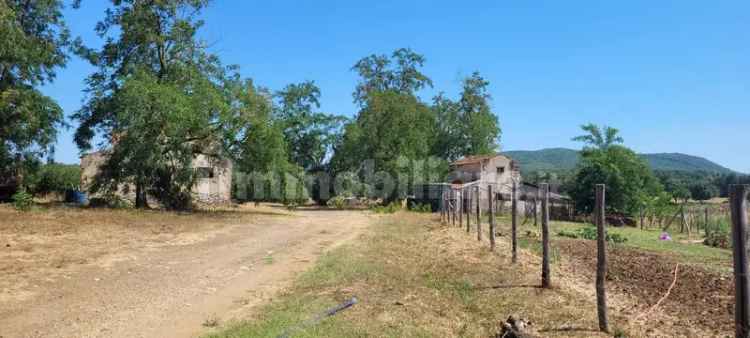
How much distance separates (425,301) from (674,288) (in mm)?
4030

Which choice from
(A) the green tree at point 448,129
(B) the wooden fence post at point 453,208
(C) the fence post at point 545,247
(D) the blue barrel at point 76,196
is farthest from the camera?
(A) the green tree at point 448,129

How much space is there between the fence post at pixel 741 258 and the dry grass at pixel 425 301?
1461 millimetres

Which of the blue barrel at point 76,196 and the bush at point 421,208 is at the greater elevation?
the blue barrel at point 76,196

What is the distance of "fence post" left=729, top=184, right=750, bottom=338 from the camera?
167 inches

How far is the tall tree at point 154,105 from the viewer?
2298cm

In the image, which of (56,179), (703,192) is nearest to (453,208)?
(56,179)

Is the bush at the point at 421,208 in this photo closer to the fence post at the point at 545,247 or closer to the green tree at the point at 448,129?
the green tree at the point at 448,129

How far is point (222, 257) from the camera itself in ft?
39.2

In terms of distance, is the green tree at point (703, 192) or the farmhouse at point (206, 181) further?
the green tree at point (703, 192)

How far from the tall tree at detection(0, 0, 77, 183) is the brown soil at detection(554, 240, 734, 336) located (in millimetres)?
23636

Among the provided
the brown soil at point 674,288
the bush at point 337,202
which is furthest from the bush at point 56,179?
the brown soil at point 674,288

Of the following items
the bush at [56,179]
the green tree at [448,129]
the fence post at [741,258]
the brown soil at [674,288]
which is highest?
the green tree at [448,129]

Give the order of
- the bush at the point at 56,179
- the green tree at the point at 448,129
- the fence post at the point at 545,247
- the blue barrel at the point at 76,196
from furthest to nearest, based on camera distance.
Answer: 1. the green tree at the point at 448,129
2. the bush at the point at 56,179
3. the blue barrel at the point at 76,196
4. the fence post at the point at 545,247

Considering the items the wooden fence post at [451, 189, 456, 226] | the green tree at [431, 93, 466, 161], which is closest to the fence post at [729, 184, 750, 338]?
the wooden fence post at [451, 189, 456, 226]
